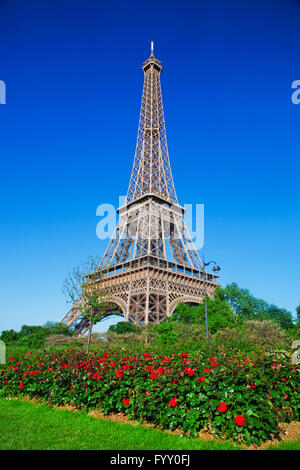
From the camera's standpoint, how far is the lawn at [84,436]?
172 inches

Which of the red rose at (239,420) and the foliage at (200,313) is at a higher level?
the foliage at (200,313)

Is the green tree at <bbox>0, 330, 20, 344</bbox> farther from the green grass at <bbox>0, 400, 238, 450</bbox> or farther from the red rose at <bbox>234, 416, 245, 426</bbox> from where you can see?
the red rose at <bbox>234, 416, 245, 426</bbox>

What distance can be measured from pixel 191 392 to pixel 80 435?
210cm

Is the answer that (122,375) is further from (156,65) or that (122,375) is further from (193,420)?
(156,65)

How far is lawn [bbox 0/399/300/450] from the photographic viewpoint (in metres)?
4.37

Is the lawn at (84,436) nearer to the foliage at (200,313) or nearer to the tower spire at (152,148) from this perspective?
the foliage at (200,313)

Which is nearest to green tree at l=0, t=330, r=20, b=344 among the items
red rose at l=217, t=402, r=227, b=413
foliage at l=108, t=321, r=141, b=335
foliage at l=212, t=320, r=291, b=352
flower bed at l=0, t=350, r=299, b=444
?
foliage at l=108, t=321, r=141, b=335

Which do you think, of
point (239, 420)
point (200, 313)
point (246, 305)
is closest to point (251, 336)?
point (200, 313)

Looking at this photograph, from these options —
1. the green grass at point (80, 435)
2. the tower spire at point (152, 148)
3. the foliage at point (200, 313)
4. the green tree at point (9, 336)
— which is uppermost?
the tower spire at point (152, 148)

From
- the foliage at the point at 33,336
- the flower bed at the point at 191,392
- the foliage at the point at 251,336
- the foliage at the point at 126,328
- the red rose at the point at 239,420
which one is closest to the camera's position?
the red rose at the point at 239,420

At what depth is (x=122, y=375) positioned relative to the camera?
248 inches

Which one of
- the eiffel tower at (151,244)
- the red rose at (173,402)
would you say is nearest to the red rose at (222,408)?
the red rose at (173,402)

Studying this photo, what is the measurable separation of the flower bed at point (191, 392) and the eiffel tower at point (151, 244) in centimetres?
1971
